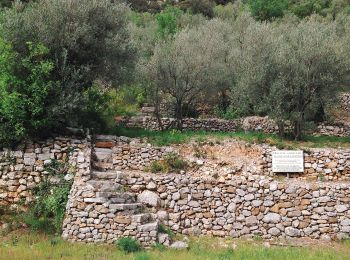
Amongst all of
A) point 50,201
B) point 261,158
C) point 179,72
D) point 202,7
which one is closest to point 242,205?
point 261,158

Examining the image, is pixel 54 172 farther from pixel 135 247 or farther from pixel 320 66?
pixel 320 66

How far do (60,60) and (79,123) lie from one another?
9.14 ft

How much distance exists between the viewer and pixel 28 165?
16.2 metres

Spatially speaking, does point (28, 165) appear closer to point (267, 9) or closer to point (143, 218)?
point (143, 218)

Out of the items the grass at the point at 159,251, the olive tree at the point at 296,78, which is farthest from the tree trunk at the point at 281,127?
the grass at the point at 159,251

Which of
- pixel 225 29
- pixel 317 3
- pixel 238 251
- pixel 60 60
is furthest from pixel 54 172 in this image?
pixel 317 3

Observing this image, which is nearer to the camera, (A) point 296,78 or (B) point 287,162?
(B) point 287,162

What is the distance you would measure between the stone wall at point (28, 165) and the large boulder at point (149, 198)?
93.9 inches

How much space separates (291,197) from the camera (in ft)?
53.3

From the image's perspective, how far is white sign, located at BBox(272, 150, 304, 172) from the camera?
58.8 feet

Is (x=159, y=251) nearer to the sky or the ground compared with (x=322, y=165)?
nearer to the ground

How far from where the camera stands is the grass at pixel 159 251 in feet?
41.6

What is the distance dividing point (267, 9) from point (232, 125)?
30755 millimetres

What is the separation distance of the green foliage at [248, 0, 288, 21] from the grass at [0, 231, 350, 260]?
135ft
